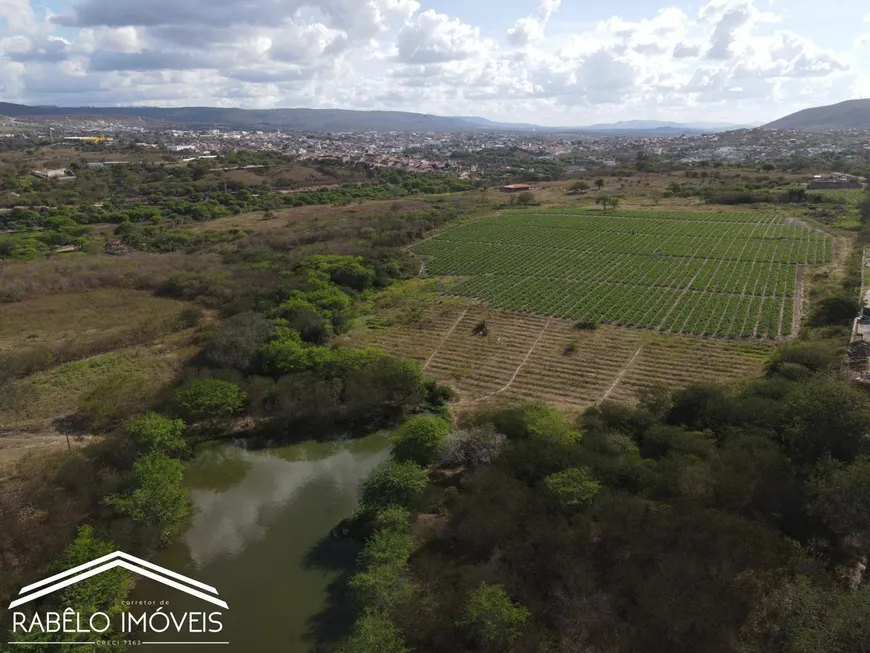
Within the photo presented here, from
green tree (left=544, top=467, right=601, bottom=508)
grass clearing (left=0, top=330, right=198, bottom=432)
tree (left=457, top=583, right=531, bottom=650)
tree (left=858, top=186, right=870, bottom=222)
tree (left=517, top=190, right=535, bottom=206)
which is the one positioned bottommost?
grass clearing (left=0, top=330, right=198, bottom=432)

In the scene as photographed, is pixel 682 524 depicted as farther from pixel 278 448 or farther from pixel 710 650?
pixel 278 448

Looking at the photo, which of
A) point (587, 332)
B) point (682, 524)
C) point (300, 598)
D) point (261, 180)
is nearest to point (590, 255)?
point (587, 332)

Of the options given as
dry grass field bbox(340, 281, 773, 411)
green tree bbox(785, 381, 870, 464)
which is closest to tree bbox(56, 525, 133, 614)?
dry grass field bbox(340, 281, 773, 411)

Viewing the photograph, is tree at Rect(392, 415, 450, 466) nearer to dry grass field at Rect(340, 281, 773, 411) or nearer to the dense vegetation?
dry grass field at Rect(340, 281, 773, 411)

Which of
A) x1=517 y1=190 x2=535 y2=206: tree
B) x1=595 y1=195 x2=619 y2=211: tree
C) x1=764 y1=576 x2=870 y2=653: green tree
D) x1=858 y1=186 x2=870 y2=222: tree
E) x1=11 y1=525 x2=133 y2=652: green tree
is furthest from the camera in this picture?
x1=517 y1=190 x2=535 y2=206: tree

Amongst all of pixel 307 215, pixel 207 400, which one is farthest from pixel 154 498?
→ pixel 307 215

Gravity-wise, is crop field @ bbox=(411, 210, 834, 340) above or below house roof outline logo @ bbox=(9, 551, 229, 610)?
above

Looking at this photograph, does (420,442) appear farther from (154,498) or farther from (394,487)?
(154,498)

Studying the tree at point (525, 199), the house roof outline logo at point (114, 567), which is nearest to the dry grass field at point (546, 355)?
the house roof outline logo at point (114, 567)
